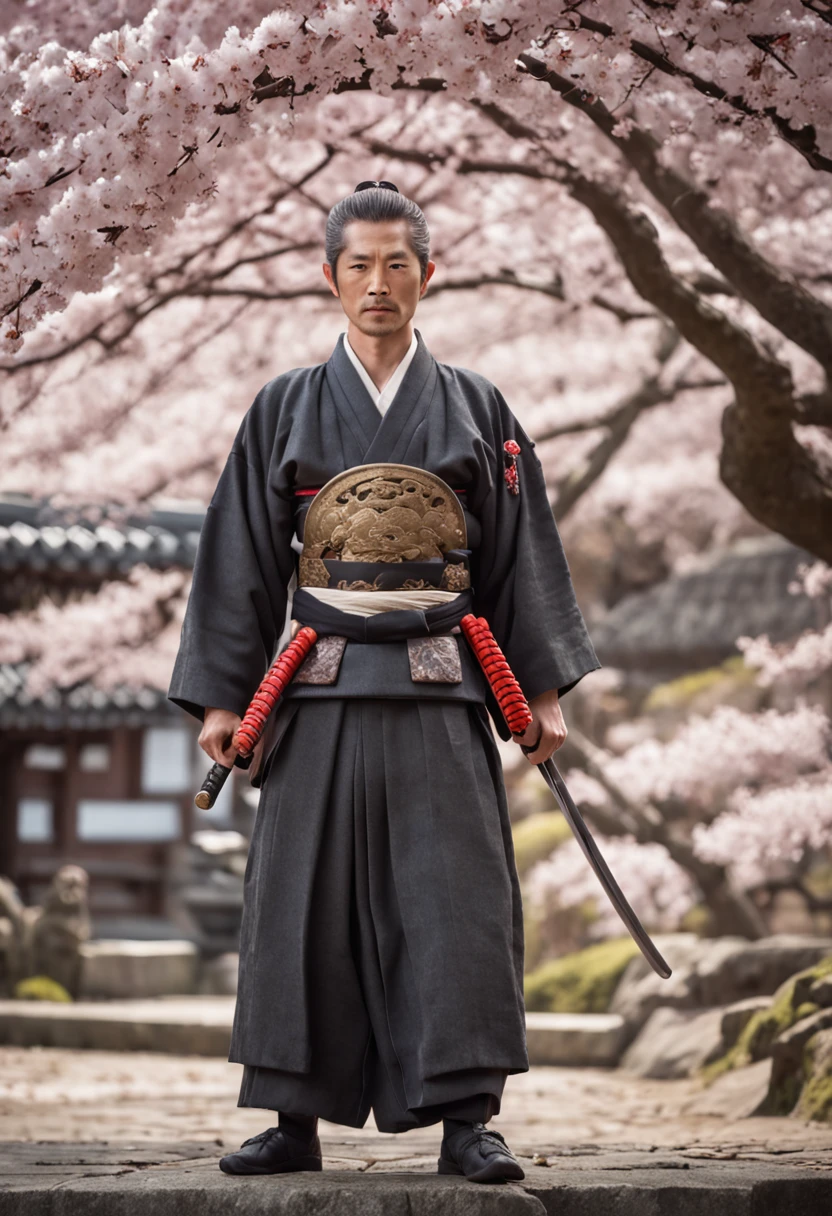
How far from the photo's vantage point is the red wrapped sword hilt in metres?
3.57

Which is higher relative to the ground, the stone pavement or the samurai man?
the samurai man

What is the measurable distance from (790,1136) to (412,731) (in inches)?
93.7

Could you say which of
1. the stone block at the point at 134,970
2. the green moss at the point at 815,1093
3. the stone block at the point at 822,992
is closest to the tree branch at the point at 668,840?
the stone block at the point at 822,992

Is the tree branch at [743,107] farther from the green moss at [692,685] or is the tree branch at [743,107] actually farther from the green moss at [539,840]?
the green moss at [692,685]

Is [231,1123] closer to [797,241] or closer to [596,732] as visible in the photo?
[797,241]

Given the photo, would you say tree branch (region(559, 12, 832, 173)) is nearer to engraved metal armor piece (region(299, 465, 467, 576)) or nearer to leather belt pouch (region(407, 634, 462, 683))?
engraved metal armor piece (region(299, 465, 467, 576))

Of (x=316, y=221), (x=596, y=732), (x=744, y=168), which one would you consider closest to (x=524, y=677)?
(x=744, y=168)

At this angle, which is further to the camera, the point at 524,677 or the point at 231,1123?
the point at 231,1123

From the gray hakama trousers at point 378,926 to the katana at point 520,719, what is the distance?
111 mm

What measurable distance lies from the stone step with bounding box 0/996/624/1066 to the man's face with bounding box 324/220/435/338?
23.6ft

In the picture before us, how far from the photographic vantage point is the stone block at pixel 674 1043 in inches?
324

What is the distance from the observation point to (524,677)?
12.5ft

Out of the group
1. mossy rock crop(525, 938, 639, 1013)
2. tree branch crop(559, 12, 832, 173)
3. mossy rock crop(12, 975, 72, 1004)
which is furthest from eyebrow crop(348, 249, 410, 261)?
mossy rock crop(12, 975, 72, 1004)

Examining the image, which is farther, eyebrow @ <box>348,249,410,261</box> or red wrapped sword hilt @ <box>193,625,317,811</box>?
eyebrow @ <box>348,249,410,261</box>
